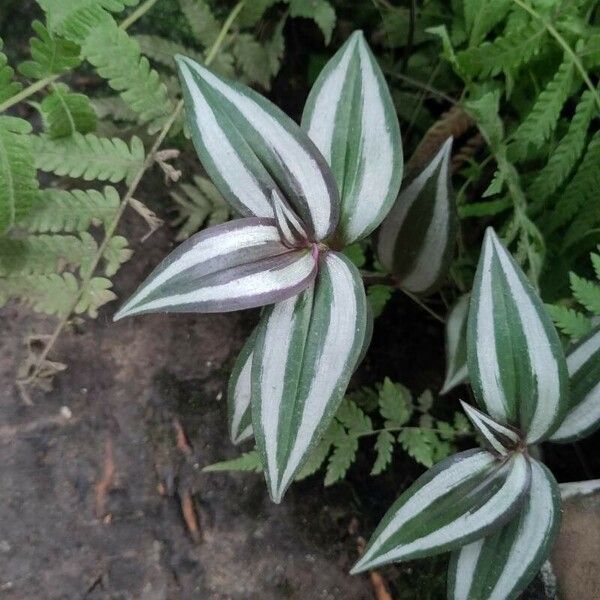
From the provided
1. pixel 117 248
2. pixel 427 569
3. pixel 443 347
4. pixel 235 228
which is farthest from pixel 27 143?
pixel 427 569

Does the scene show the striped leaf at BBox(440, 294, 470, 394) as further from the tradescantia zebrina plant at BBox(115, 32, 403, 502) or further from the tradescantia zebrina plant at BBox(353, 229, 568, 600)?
the tradescantia zebrina plant at BBox(115, 32, 403, 502)

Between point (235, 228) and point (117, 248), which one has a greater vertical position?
point (235, 228)

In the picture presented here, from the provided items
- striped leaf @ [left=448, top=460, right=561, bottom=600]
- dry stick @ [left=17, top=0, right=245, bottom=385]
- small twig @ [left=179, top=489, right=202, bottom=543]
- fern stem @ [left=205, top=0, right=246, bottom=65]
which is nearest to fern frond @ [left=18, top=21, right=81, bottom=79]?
dry stick @ [left=17, top=0, right=245, bottom=385]

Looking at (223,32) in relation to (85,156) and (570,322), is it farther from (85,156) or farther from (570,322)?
(570,322)

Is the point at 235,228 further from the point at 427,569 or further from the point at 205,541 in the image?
the point at 427,569

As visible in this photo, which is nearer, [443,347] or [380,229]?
[380,229]

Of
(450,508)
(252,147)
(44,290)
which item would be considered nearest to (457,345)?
(450,508)

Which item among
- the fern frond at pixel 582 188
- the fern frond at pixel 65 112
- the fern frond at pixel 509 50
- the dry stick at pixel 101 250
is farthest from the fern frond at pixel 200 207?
the fern frond at pixel 582 188
